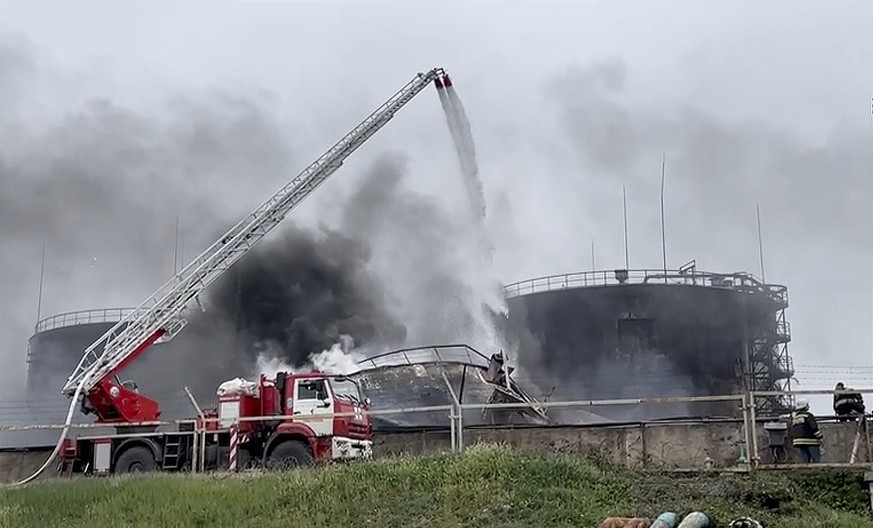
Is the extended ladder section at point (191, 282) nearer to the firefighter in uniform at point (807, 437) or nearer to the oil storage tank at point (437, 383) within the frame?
the oil storage tank at point (437, 383)


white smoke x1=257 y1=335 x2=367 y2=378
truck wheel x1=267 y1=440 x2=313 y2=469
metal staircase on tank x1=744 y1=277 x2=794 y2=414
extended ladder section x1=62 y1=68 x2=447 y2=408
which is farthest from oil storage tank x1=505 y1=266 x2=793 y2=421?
truck wheel x1=267 y1=440 x2=313 y2=469

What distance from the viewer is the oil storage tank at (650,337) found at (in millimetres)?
46812

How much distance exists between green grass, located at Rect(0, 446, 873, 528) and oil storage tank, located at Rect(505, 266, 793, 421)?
102ft

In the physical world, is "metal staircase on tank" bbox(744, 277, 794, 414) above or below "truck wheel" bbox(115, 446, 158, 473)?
above

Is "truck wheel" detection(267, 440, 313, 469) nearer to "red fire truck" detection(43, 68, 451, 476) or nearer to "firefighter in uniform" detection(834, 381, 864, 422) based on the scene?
"red fire truck" detection(43, 68, 451, 476)

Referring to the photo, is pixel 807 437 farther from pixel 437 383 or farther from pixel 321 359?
pixel 321 359

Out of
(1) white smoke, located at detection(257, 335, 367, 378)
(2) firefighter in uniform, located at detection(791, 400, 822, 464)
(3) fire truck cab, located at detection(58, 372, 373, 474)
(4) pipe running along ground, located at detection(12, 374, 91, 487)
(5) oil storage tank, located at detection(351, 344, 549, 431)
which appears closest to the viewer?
(2) firefighter in uniform, located at detection(791, 400, 822, 464)

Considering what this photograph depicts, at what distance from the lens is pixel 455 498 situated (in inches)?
534

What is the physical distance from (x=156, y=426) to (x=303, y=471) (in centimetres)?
783

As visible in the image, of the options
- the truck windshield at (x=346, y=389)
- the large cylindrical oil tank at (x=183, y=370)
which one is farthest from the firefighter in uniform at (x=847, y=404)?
the large cylindrical oil tank at (x=183, y=370)

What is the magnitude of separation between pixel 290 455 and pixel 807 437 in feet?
34.0

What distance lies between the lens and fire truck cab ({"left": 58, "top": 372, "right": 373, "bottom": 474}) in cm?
2077

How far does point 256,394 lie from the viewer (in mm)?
22875

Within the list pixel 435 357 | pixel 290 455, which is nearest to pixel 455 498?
pixel 290 455
